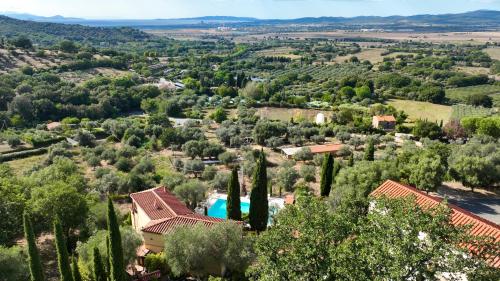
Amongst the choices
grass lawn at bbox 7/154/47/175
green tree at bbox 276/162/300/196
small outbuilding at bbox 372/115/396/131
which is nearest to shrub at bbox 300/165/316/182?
green tree at bbox 276/162/300/196

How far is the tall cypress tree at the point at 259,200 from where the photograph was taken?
90.0ft

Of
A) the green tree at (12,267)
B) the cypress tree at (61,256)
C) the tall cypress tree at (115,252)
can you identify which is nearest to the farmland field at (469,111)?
the tall cypress tree at (115,252)

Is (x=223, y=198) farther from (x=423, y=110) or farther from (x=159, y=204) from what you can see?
(x=423, y=110)

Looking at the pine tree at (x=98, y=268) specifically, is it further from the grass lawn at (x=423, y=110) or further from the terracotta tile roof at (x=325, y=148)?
the grass lawn at (x=423, y=110)

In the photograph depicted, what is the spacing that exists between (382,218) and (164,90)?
3666 inches

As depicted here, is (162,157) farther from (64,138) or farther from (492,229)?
(492,229)

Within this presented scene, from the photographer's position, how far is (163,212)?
1065 inches

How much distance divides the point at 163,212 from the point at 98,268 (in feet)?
26.6

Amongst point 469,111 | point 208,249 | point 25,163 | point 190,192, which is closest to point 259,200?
point 208,249

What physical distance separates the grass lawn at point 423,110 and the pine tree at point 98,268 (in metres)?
68.5

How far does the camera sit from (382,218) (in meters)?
13.2

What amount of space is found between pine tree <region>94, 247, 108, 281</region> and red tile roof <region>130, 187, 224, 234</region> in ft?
18.1

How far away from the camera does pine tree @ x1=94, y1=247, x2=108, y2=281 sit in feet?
62.0

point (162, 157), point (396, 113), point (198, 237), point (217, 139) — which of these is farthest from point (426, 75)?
point (198, 237)
